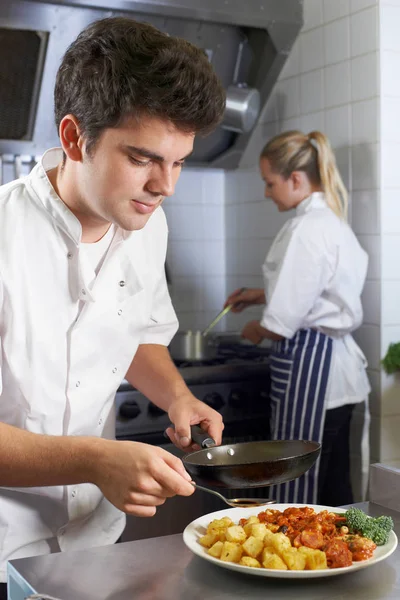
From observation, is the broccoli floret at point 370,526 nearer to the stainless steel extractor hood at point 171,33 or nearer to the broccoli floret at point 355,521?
the broccoli floret at point 355,521

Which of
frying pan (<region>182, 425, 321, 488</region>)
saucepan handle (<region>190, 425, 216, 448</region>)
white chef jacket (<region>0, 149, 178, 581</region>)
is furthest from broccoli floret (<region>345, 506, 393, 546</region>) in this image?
white chef jacket (<region>0, 149, 178, 581</region>)

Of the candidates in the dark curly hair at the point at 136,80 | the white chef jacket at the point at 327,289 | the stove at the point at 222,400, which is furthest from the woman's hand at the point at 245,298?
the dark curly hair at the point at 136,80

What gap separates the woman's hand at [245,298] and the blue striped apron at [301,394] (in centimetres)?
39

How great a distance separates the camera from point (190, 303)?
358 cm

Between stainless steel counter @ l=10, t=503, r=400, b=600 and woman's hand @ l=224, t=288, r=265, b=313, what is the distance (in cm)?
201

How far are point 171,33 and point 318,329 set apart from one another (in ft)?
3.79

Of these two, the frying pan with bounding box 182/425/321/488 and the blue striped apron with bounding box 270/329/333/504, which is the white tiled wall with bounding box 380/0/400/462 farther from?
the frying pan with bounding box 182/425/321/488

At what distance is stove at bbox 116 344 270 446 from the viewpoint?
265 centimetres

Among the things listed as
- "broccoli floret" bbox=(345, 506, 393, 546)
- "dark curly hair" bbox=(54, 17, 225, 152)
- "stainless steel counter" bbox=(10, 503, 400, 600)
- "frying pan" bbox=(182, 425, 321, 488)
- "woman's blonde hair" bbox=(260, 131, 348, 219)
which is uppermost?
"woman's blonde hair" bbox=(260, 131, 348, 219)

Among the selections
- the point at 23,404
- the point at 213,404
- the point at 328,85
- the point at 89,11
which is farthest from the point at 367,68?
the point at 23,404

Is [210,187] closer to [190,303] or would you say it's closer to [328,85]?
[190,303]

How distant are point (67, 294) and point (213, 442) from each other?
0.38 metres

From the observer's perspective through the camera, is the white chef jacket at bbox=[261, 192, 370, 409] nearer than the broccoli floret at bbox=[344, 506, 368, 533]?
No

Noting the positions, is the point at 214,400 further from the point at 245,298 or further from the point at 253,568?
the point at 253,568
